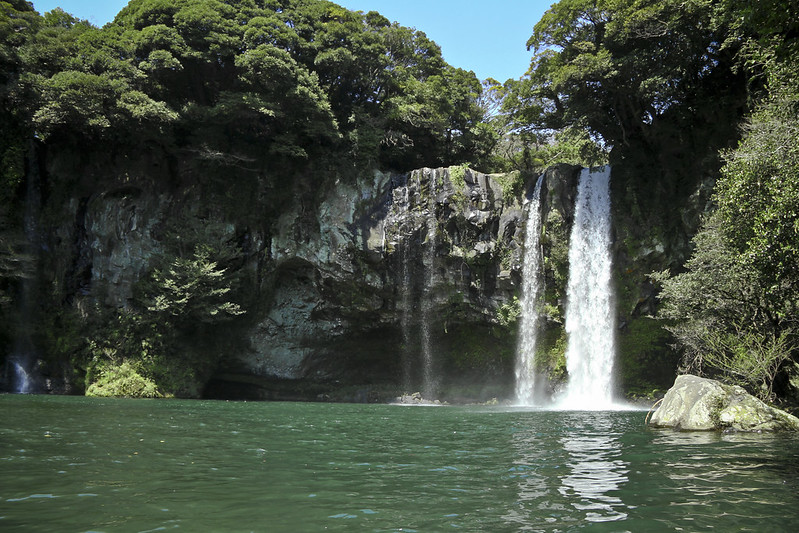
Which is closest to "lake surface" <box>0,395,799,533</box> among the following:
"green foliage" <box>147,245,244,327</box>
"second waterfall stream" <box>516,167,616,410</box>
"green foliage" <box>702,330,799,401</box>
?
"green foliage" <box>702,330,799,401</box>

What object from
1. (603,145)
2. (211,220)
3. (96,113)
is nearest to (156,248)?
(211,220)

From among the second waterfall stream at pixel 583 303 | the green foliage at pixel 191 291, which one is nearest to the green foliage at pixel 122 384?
the green foliage at pixel 191 291

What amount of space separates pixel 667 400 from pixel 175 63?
72.3 ft

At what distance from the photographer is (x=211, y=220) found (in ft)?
81.3

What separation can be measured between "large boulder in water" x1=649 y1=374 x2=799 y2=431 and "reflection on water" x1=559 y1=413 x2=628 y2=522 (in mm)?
1876

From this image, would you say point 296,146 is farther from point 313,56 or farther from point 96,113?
point 96,113

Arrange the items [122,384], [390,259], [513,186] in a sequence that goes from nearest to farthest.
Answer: [122,384] → [390,259] → [513,186]

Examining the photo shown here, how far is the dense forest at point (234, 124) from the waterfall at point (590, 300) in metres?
1.16

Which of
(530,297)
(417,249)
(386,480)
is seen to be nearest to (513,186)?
(530,297)

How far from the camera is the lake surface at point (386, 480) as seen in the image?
4.10 meters

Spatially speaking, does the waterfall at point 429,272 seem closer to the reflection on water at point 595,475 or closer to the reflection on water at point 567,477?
the reflection on water at point 567,477

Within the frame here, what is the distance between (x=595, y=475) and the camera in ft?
19.4

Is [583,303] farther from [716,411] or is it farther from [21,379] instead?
[21,379]

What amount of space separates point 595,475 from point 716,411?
6.14m
